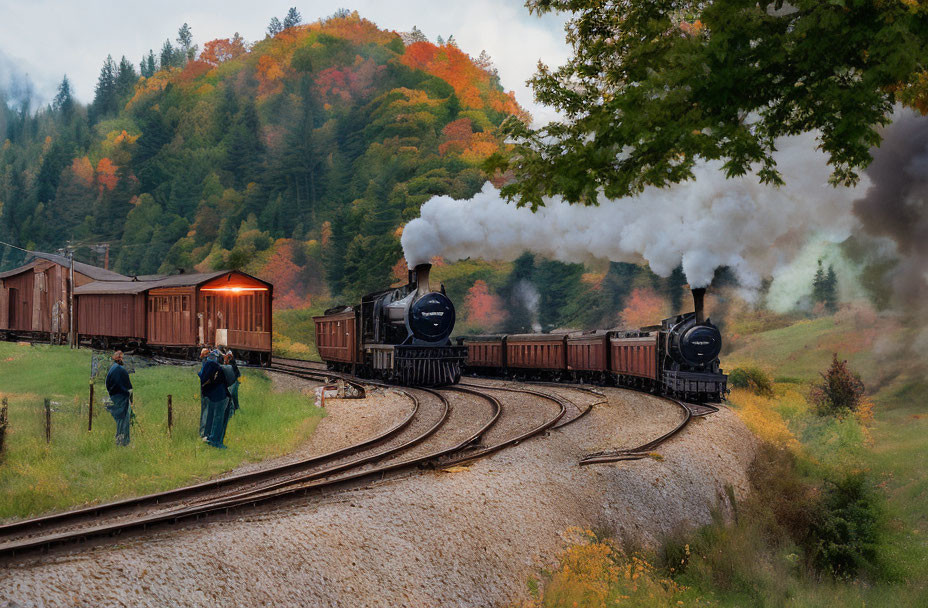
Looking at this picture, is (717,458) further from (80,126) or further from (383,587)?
(80,126)

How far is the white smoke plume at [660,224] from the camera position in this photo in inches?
869

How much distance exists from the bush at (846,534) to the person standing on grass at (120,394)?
13.1 meters

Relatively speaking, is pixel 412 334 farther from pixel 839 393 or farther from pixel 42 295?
pixel 42 295

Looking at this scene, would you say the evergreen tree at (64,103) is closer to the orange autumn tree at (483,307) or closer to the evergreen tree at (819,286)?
the orange autumn tree at (483,307)

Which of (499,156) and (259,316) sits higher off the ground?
(499,156)

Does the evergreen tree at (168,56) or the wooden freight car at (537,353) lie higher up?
the evergreen tree at (168,56)

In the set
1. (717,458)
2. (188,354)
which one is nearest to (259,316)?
(188,354)

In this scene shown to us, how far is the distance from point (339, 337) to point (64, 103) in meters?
135

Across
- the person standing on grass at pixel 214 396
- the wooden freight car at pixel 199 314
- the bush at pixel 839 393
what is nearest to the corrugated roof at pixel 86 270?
the wooden freight car at pixel 199 314

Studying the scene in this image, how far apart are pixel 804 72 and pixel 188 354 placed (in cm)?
2591

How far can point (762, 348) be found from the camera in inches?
1690

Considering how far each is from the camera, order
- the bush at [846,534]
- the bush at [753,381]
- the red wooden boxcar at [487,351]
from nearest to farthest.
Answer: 1. the bush at [846,534]
2. the bush at [753,381]
3. the red wooden boxcar at [487,351]

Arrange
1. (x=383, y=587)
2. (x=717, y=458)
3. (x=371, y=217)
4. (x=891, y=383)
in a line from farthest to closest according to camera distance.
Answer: (x=371, y=217) → (x=891, y=383) → (x=717, y=458) → (x=383, y=587)

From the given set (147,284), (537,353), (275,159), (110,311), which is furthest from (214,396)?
(275,159)
